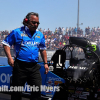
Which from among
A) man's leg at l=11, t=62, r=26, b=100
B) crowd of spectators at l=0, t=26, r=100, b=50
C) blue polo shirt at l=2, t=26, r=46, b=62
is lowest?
crowd of spectators at l=0, t=26, r=100, b=50

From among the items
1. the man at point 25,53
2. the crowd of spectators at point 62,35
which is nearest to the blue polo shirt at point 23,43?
the man at point 25,53

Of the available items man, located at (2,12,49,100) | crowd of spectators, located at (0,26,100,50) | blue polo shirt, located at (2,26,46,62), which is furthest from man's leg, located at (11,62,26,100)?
crowd of spectators, located at (0,26,100,50)

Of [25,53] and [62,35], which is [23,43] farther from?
[62,35]

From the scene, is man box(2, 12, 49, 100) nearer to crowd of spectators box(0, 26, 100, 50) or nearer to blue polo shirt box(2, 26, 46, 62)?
blue polo shirt box(2, 26, 46, 62)

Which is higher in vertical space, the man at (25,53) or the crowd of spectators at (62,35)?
the man at (25,53)

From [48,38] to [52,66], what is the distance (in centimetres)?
2098

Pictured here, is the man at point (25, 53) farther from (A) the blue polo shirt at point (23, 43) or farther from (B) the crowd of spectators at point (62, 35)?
(B) the crowd of spectators at point (62, 35)

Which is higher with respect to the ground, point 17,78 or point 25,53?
point 25,53

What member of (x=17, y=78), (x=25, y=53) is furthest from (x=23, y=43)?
(x=17, y=78)

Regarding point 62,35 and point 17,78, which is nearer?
point 17,78

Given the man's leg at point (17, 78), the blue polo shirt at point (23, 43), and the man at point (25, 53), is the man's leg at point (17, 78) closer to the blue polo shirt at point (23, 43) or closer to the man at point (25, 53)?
the man at point (25, 53)

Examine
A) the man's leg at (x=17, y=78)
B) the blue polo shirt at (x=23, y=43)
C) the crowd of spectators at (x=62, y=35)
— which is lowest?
the crowd of spectators at (x=62, y=35)

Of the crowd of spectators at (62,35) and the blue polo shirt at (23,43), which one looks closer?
the blue polo shirt at (23,43)

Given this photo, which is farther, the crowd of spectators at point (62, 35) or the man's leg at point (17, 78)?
the crowd of spectators at point (62, 35)
